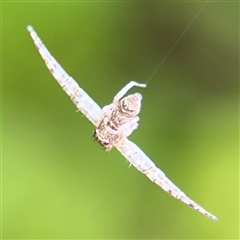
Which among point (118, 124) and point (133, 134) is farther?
point (133, 134)

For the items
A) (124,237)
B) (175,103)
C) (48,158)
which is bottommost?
(124,237)

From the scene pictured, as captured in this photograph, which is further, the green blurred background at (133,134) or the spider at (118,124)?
the green blurred background at (133,134)

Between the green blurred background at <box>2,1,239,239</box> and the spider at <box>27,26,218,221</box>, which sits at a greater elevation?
the green blurred background at <box>2,1,239,239</box>

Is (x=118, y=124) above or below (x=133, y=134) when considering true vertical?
below

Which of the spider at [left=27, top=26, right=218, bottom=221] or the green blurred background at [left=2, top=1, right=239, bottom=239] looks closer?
the spider at [left=27, top=26, right=218, bottom=221]

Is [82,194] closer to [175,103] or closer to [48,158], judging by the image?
[48,158]

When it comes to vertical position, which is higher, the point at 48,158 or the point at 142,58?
the point at 142,58

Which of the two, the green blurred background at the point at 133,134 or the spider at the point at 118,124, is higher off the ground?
the green blurred background at the point at 133,134

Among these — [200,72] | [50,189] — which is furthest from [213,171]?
[50,189]
